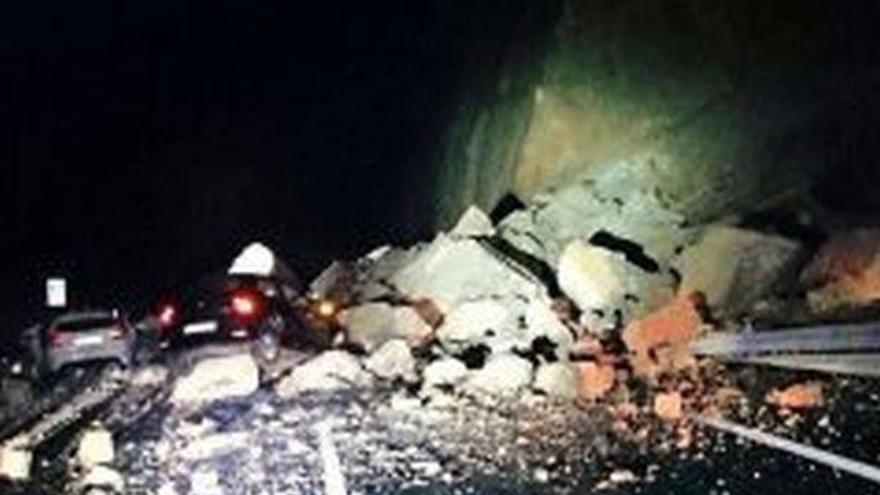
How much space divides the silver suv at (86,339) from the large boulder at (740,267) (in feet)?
38.7

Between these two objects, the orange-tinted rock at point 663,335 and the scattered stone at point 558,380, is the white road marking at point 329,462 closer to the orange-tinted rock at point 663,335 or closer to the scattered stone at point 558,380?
the scattered stone at point 558,380

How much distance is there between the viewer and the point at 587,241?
26844mm

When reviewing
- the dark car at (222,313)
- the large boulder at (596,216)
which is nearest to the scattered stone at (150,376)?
the dark car at (222,313)

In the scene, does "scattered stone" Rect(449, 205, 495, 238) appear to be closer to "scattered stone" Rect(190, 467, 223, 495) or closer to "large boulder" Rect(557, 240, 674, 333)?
"large boulder" Rect(557, 240, 674, 333)

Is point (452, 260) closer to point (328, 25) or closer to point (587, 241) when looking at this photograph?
point (587, 241)

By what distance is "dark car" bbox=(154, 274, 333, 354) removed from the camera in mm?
23812

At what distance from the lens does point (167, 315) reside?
2456cm

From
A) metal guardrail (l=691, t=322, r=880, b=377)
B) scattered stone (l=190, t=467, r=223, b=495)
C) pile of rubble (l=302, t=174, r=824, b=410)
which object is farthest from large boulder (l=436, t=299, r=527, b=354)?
scattered stone (l=190, t=467, r=223, b=495)

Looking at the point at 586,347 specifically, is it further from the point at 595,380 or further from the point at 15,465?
the point at 15,465

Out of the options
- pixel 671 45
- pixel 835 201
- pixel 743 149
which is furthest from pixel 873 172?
pixel 671 45

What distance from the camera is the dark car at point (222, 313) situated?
23.8 m

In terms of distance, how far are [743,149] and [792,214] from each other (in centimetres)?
364

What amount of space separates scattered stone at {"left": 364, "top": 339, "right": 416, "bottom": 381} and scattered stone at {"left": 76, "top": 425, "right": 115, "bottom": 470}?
6.83 metres

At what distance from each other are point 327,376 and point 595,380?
560cm
